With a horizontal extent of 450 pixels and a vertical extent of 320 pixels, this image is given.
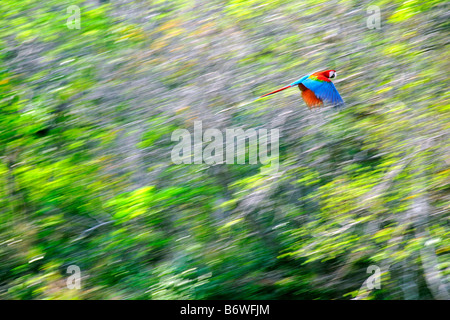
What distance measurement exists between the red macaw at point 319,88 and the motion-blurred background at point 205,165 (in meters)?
0.19

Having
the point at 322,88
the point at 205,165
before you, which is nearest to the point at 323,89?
the point at 322,88

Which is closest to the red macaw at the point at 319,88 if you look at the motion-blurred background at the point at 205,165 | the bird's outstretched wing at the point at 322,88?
Answer: the bird's outstretched wing at the point at 322,88

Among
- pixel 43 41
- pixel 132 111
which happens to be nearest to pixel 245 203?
pixel 132 111

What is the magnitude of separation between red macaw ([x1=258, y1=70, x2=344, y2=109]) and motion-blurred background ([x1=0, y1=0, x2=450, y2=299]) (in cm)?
19

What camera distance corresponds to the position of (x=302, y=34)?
13.4 feet

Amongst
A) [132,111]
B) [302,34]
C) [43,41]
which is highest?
[43,41]

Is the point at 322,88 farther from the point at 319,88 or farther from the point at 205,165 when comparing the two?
the point at 205,165

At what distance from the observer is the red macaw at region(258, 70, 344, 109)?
3.50m

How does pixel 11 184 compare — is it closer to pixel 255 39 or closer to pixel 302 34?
pixel 255 39

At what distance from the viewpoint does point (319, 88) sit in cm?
351

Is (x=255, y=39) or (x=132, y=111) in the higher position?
(x=255, y=39)

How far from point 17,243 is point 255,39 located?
243cm
